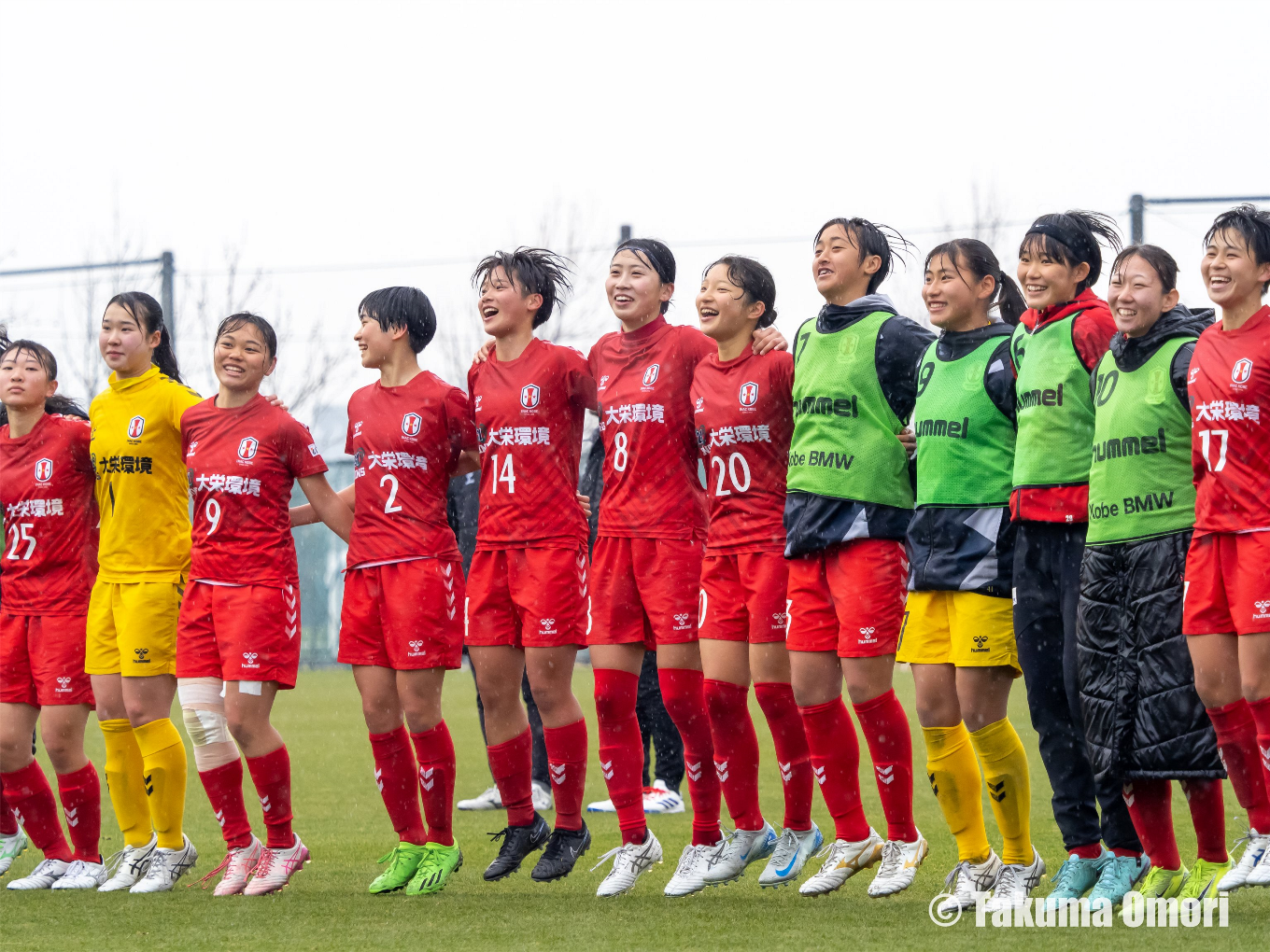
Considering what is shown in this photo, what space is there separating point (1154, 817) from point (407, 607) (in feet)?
8.85

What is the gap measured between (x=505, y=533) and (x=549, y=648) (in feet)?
1.50

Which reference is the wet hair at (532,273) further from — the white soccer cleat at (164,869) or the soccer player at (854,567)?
the white soccer cleat at (164,869)

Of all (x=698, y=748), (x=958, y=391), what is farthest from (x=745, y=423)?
(x=698, y=748)

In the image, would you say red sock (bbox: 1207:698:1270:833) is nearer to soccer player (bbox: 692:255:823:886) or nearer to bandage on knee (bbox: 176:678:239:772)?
soccer player (bbox: 692:255:823:886)

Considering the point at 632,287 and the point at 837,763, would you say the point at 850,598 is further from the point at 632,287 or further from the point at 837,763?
the point at 632,287

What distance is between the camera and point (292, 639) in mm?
5883

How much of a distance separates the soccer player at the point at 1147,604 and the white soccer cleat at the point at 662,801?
3454 mm

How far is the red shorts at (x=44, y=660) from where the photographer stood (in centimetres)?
609

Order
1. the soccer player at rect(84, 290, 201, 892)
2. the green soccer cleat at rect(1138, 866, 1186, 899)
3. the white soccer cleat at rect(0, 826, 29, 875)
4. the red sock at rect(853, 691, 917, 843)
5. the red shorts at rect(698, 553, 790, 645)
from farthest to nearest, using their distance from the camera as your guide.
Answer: the white soccer cleat at rect(0, 826, 29, 875), the soccer player at rect(84, 290, 201, 892), the red shorts at rect(698, 553, 790, 645), the red sock at rect(853, 691, 917, 843), the green soccer cleat at rect(1138, 866, 1186, 899)

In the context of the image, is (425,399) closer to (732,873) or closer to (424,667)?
(424,667)

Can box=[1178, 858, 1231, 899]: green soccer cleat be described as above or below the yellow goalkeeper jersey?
below

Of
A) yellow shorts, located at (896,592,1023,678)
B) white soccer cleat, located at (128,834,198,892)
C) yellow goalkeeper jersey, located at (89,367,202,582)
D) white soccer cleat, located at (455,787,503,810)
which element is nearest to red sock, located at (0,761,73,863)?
white soccer cleat, located at (128,834,198,892)

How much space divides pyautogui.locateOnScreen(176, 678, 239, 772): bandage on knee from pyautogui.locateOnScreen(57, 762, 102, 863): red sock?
0.58 m

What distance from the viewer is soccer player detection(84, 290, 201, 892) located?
5941 mm
